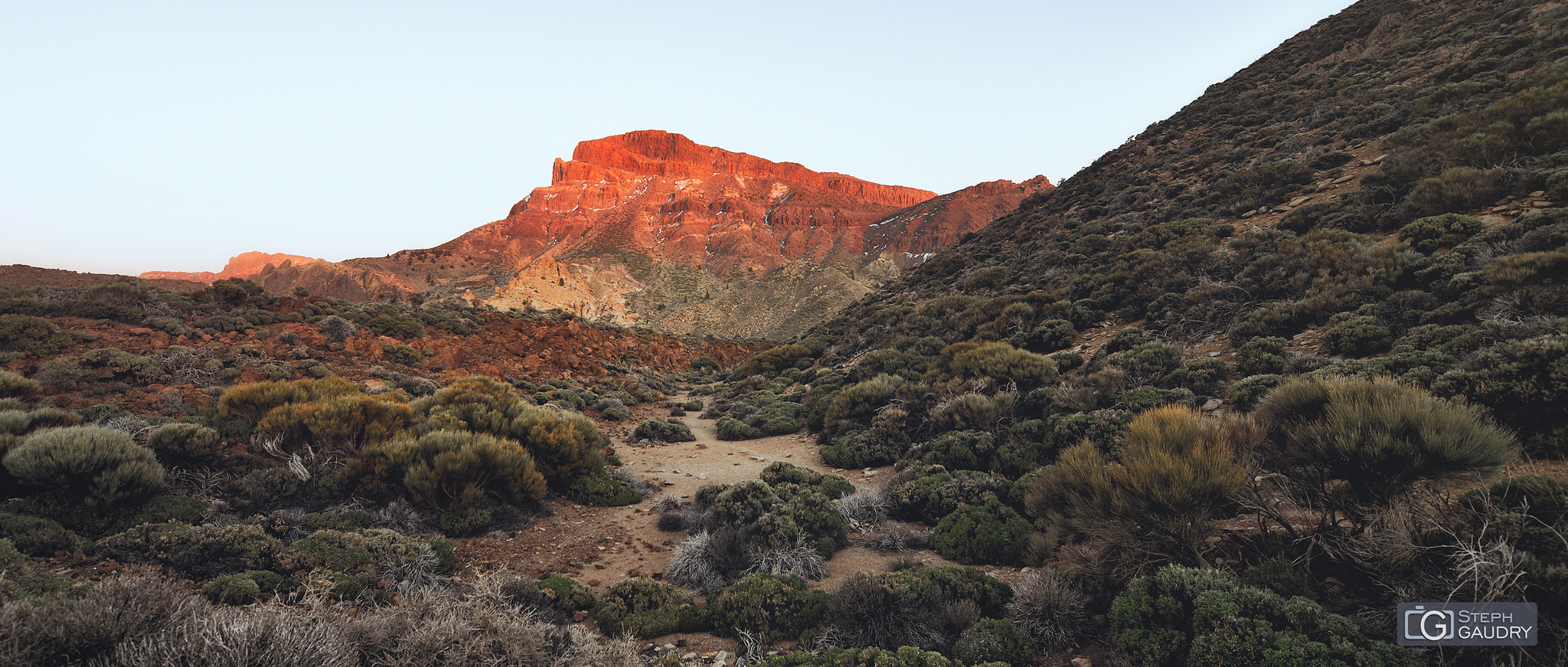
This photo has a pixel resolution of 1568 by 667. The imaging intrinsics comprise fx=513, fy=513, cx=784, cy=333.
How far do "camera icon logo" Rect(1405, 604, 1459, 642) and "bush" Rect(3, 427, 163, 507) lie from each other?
867cm

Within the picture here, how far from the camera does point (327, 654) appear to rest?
2180mm

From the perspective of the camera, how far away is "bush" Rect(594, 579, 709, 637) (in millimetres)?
4023

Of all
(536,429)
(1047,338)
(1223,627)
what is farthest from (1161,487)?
(1047,338)

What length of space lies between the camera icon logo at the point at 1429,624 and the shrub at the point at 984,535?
8.39ft

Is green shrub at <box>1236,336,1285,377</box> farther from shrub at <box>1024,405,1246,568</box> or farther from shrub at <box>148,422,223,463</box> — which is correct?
shrub at <box>148,422,223,463</box>

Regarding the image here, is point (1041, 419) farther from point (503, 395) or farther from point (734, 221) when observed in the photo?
point (734, 221)

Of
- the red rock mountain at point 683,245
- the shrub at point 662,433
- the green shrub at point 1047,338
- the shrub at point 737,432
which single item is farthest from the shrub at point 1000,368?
the red rock mountain at point 683,245

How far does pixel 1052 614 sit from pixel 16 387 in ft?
40.6

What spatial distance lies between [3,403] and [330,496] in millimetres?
3993

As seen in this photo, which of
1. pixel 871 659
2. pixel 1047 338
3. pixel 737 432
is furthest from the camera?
pixel 737 432

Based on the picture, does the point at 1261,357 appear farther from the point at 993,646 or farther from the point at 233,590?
the point at 233,590

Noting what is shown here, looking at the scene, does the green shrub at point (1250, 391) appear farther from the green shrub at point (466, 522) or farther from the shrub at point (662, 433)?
the shrub at point (662, 433)

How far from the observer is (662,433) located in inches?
467

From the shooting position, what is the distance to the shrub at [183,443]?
5242 millimetres
